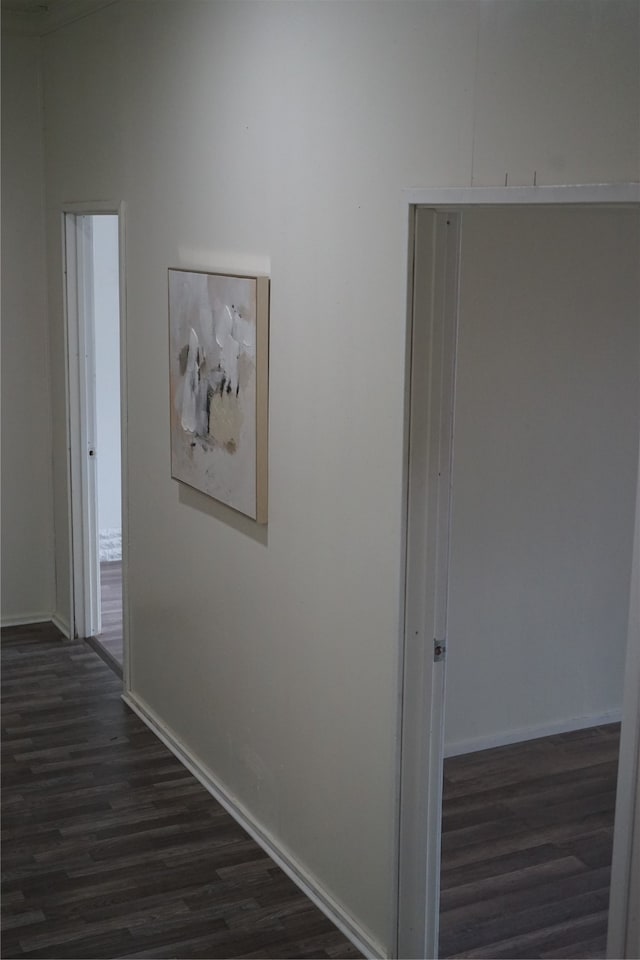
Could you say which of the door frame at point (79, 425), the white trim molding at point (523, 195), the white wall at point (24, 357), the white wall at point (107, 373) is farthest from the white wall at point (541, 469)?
the white wall at point (107, 373)

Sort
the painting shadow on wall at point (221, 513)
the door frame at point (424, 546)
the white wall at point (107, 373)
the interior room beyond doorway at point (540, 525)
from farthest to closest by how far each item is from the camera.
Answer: the white wall at point (107, 373) → the interior room beyond doorway at point (540, 525) → the painting shadow on wall at point (221, 513) → the door frame at point (424, 546)

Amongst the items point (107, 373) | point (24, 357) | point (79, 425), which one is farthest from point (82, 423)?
point (107, 373)

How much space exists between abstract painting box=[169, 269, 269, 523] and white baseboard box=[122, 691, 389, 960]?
108 cm

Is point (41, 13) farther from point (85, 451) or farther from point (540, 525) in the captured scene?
point (540, 525)

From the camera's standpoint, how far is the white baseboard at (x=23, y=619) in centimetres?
584

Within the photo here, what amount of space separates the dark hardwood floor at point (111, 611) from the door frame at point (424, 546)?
258 centimetres

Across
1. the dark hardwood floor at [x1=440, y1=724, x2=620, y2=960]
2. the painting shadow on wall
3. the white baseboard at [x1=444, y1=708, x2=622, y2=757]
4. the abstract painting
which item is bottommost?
the dark hardwood floor at [x1=440, y1=724, x2=620, y2=960]

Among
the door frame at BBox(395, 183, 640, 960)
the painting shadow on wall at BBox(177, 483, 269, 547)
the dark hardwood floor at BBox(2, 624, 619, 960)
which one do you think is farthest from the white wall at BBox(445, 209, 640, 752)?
the door frame at BBox(395, 183, 640, 960)

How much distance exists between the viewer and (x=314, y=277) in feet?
10.4

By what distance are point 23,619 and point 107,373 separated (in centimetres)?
190

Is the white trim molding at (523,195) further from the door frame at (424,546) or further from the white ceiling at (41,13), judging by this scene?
the white ceiling at (41,13)

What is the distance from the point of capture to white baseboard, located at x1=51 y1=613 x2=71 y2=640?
5.67 m

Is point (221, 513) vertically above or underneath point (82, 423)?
underneath

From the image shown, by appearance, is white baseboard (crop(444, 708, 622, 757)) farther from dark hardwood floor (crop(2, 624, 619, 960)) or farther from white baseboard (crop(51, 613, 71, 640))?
white baseboard (crop(51, 613, 71, 640))
